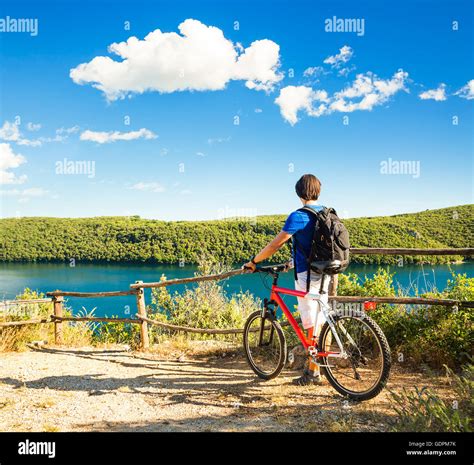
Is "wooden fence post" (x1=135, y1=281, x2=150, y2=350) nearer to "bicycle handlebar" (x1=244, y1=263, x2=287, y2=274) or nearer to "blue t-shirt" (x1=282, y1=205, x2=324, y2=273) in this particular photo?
"bicycle handlebar" (x1=244, y1=263, x2=287, y2=274)

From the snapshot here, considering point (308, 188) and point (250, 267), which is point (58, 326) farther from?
point (308, 188)

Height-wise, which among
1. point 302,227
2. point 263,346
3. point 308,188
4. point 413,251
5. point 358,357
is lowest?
point 263,346

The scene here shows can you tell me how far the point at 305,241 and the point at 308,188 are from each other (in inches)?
19.9

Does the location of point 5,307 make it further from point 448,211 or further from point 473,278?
point 448,211

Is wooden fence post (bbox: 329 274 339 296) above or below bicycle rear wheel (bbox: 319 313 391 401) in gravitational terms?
above

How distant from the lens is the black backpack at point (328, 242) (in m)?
3.87

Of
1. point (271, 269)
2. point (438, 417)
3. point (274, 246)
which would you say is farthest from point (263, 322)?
point (438, 417)

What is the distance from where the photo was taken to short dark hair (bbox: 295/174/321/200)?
411 centimetres

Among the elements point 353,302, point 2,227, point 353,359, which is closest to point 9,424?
point 353,359

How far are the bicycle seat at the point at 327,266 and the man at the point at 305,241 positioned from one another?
0.16m

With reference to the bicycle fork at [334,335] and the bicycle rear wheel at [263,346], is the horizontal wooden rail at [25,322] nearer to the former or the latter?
the bicycle rear wheel at [263,346]

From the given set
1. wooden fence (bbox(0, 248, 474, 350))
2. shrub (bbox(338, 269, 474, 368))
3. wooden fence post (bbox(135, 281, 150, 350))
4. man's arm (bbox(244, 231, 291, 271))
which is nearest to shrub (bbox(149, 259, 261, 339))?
wooden fence (bbox(0, 248, 474, 350))

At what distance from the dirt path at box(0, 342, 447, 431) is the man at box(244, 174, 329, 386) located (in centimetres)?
72

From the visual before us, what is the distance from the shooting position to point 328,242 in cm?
387
